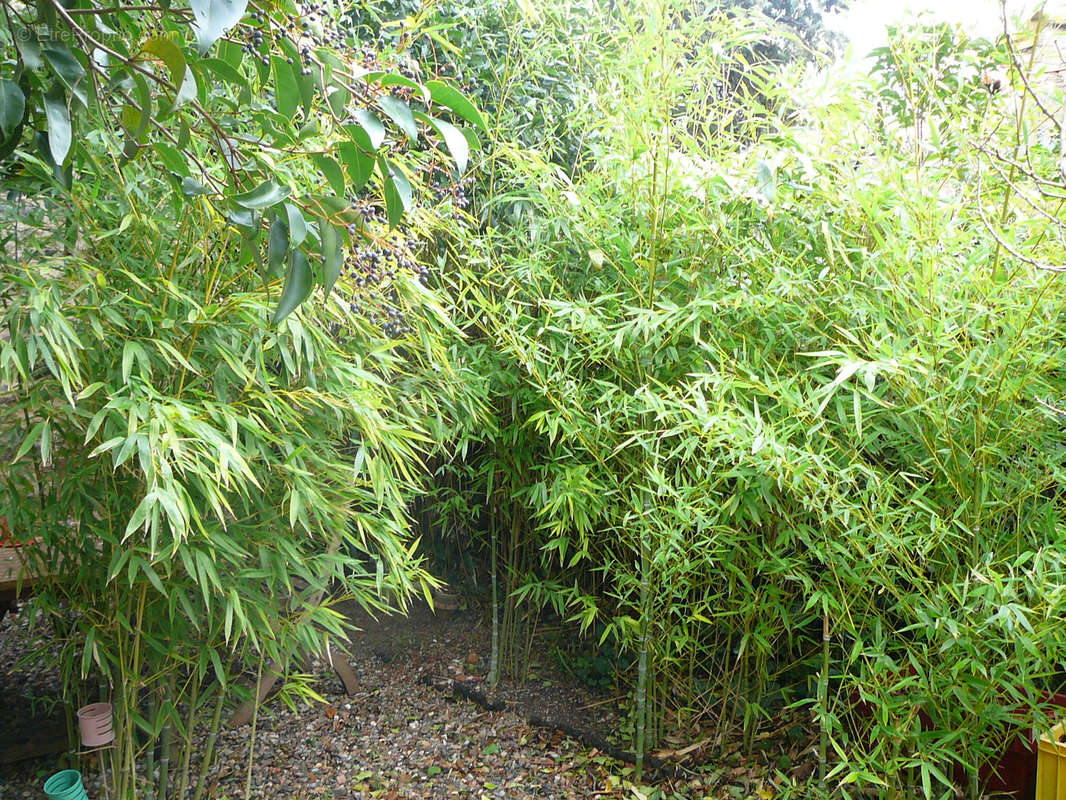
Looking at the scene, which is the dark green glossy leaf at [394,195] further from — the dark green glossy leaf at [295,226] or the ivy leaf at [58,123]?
the ivy leaf at [58,123]

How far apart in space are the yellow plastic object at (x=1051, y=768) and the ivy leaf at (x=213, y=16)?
2.20 meters

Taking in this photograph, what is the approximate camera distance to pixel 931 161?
246 centimetres

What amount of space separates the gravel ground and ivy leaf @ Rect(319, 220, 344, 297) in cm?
211

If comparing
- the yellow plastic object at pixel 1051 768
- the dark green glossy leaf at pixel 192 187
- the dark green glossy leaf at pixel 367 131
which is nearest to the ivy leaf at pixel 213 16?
the dark green glossy leaf at pixel 367 131

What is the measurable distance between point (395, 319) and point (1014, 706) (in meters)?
A: 1.79

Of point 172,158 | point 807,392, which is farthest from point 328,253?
point 807,392

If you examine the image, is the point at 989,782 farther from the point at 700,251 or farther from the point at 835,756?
the point at 700,251

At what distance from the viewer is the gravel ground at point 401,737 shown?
8.63 feet

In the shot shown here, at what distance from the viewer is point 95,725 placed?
1.99 meters

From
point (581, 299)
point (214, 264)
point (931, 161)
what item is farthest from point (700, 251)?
point (214, 264)

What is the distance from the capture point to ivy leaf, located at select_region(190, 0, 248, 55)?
30.3 inches

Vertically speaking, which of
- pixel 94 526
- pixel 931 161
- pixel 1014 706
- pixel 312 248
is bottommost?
pixel 1014 706

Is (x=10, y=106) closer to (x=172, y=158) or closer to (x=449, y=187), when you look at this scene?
(x=172, y=158)

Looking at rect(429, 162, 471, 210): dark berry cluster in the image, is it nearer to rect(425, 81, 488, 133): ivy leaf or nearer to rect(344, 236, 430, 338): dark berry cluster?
rect(344, 236, 430, 338): dark berry cluster
